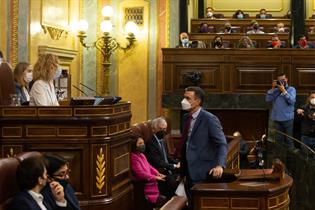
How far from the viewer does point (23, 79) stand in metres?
5.79

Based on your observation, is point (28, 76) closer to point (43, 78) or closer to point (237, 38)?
point (43, 78)

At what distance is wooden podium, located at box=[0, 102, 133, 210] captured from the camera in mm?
5359

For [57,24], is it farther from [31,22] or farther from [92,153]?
[92,153]

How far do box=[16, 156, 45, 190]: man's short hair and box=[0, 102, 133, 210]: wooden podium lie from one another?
1.92m

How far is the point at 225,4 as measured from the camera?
15883 millimetres

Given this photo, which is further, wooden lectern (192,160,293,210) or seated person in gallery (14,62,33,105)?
seated person in gallery (14,62,33,105)

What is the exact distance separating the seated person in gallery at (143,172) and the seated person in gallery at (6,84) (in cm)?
142

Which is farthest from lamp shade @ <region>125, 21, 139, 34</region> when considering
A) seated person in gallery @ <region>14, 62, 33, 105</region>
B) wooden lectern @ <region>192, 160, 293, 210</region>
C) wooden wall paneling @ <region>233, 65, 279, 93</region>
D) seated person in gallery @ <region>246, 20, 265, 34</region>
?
wooden lectern @ <region>192, 160, 293, 210</region>

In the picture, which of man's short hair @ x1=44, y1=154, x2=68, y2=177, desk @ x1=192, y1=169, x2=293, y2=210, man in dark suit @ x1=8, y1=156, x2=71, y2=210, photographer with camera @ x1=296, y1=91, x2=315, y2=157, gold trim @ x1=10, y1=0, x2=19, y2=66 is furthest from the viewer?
photographer with camera @ x1=296, y1=91, x2=315, y2=157

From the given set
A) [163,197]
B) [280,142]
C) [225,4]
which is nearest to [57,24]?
[280,142]

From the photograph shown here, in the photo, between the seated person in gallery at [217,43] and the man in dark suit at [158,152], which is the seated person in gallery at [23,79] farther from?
the seated person in gallery at [217,43]

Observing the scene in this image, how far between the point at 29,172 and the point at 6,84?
7.05 ft

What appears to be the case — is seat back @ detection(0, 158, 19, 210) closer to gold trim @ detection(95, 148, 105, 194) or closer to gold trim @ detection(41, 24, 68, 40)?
gold trim @ detection(95, 148, 105, 194)

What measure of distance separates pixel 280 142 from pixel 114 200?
3640 millimetres
